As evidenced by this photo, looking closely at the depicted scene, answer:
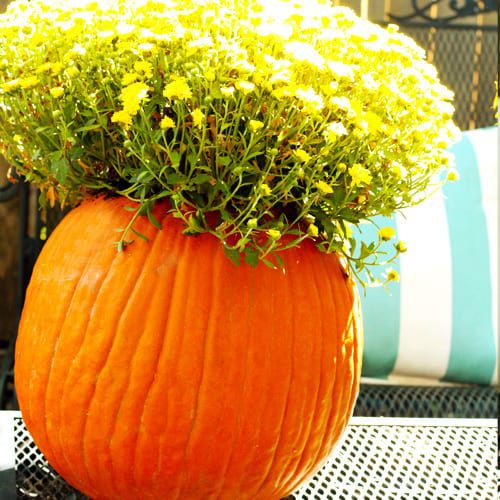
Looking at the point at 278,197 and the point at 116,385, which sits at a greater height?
the point at 278,197

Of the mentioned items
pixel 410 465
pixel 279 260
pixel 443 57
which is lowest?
pixel 410 465

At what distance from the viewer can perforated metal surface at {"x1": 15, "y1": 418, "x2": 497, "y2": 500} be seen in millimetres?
851

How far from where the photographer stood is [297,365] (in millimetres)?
726

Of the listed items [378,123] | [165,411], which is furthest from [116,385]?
[378,123]

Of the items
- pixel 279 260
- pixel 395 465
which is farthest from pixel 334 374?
pixel 395 465

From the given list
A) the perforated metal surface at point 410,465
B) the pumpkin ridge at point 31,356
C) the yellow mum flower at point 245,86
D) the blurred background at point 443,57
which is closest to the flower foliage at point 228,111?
the yellow mum flower at point 245,86

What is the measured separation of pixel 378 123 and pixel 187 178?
178 millimetres

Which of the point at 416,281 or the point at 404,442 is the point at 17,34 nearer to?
the point at 404,442

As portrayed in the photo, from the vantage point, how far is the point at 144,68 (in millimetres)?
623

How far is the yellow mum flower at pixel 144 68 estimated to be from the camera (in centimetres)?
62

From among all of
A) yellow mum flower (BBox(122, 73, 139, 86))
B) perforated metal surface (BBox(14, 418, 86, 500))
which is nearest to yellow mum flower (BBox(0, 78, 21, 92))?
yellow mum flower (BBox(122, 73, 139, 86))

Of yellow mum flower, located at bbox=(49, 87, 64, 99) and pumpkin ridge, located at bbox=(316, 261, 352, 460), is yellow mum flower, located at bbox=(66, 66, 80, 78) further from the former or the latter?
pumpkin ridge, located at bbox=(316, 261, 352, 460)

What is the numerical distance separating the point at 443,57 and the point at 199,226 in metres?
1.71

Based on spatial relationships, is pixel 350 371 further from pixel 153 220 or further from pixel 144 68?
pixel 144 68
